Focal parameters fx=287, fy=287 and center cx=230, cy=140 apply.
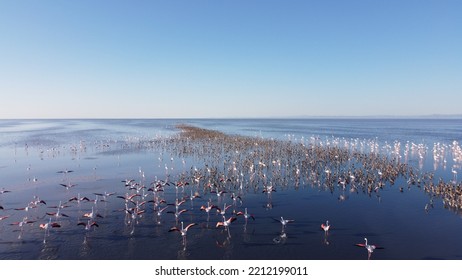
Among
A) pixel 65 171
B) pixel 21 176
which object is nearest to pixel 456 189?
pixel 65 171

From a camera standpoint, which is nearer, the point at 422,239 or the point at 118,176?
the point at 422,239

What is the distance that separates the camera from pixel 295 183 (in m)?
27.5

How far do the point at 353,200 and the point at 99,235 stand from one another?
18.4 metres

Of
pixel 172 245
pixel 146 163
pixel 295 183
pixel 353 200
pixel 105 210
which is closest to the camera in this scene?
pixel 172 245

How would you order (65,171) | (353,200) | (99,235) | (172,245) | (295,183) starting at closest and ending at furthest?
1. (172,245)
2. (99,235)
3. (353,200)
4. (295,183)
5. (65,171)

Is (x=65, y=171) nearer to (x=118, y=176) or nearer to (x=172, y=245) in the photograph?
(x=118, y=176)

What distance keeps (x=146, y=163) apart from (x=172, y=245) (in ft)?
83.6

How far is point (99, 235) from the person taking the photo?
16.0 metres

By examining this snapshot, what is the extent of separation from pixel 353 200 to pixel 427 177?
12415 millimetres

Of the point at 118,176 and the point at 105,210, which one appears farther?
the point at 118,176

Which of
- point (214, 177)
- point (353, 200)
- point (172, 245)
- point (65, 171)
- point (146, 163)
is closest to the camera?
point (172, 245)

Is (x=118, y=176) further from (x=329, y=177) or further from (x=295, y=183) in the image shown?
(x=329, y=177)

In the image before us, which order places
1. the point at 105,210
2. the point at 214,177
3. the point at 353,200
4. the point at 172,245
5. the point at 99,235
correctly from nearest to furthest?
the point at 172,245 → the point at 99,235 → the point at 105,210 → the point at 353,200 → the point at 214,177

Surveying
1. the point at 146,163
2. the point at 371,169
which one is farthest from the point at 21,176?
the point at 371,169
